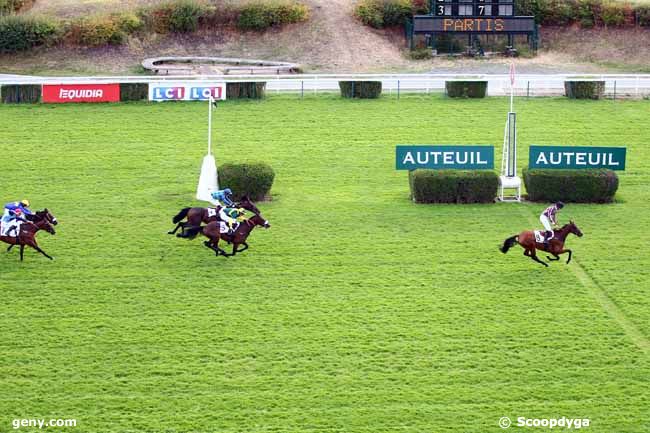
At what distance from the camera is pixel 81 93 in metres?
37.4

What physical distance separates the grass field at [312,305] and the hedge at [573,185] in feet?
1.34

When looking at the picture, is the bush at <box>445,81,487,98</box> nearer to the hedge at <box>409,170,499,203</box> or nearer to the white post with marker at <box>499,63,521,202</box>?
the white post with marker at <box>499,63,521,202</box>

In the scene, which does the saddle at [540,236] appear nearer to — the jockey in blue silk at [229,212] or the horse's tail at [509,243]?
the horse's tail at [509,243]

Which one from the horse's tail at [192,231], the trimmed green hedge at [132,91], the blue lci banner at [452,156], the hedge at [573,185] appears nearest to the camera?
the horse's tail at [192,231]

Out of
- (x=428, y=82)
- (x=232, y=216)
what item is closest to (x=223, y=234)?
(x=232, y=216)

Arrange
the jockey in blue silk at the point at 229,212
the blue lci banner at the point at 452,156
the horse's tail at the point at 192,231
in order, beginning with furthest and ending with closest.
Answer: the blue lci banner at the point at 452,156 < the horse's tail at the point at 192,231 < the jockey in blue silk at the point at 229,212

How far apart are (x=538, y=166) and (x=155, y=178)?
9.22 meters

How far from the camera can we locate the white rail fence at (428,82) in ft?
128

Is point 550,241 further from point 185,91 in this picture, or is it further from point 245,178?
point 185,91

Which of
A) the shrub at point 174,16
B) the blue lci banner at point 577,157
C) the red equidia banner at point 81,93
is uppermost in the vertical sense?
the shrub at point 174,16

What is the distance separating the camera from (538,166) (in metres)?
28.3

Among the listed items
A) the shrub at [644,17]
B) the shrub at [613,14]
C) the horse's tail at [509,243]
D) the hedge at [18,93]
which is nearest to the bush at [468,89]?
the shrub at [613,14]

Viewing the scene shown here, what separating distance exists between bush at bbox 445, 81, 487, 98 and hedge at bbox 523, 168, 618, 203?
11.1m

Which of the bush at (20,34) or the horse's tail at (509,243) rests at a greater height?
the bush at (20,34)
